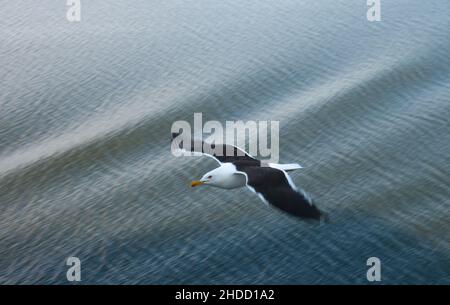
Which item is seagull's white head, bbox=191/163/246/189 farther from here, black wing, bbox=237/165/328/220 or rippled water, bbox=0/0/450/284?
rippled water, bbox=0/0/450/284

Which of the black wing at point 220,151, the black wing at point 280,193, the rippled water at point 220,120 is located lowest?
the rippled water at point 220,120

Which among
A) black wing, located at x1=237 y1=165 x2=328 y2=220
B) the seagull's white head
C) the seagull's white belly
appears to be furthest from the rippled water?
black wing, located at x1=237 y1=165 x2=328 y2=220

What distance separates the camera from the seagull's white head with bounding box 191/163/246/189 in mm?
24375

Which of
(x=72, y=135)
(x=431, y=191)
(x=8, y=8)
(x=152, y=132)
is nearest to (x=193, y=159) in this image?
(x=152, y=132)

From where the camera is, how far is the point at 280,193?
70.7 ft

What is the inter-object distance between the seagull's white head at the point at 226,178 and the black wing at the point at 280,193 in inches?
37.0

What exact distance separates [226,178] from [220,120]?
13706 millimetres

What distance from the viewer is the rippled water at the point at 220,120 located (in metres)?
28.8

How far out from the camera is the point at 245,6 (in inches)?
1850

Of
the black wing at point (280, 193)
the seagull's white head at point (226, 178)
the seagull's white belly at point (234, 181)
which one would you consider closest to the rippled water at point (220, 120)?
the seagull's white head at point (226, 178)

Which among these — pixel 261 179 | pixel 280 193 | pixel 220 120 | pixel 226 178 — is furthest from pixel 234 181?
pixel 220 120

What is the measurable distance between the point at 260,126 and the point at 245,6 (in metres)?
13.1

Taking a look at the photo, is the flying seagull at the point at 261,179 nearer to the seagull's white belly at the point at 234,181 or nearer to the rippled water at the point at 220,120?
the seagull's white belly at the point at 234,181
